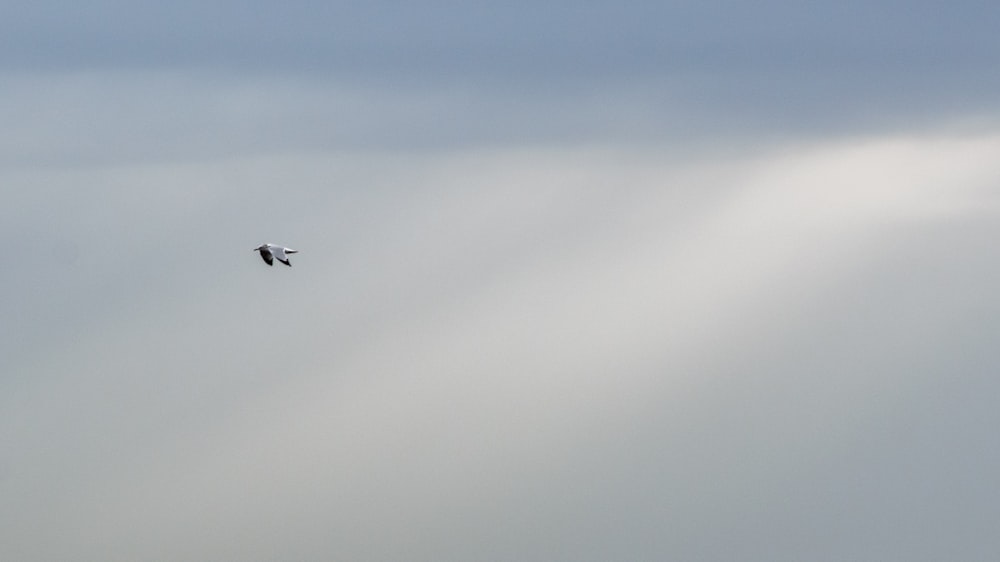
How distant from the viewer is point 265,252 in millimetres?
150625
